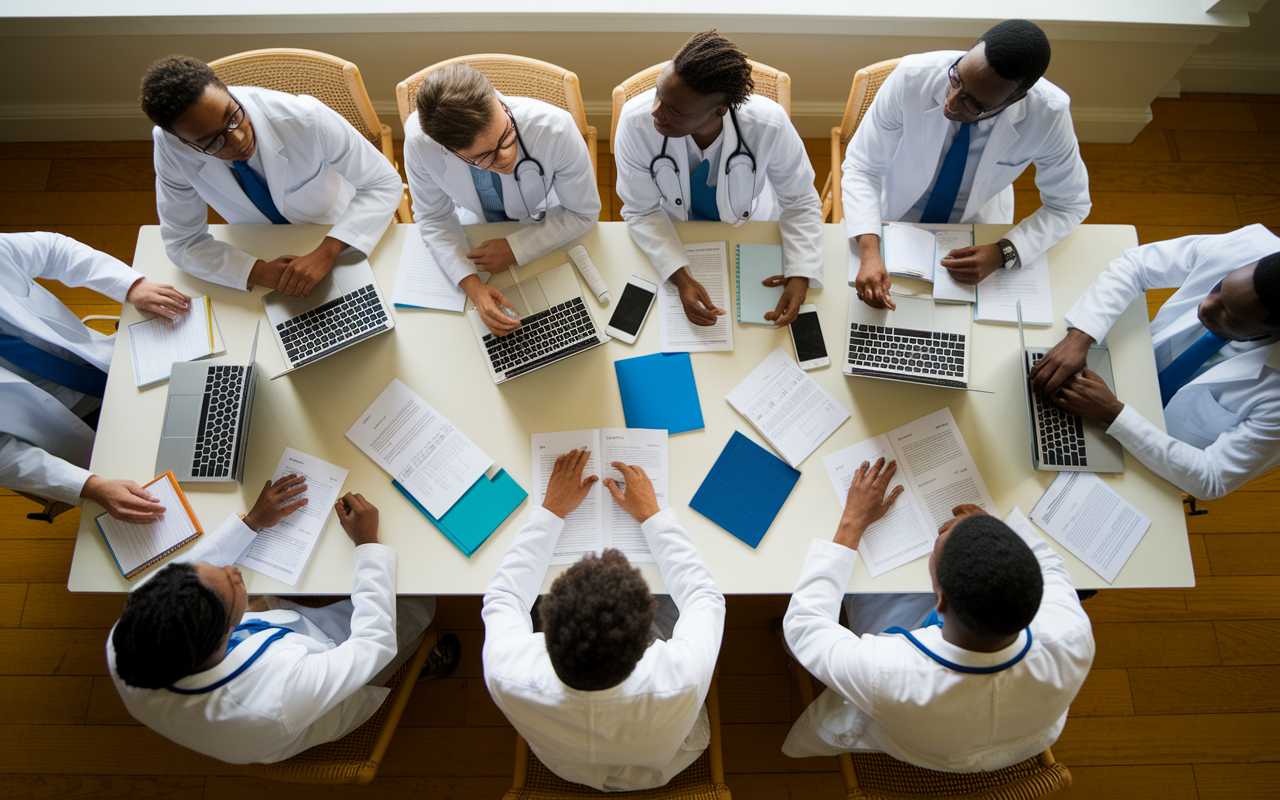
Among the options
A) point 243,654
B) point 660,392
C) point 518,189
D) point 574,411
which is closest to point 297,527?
point 243,654

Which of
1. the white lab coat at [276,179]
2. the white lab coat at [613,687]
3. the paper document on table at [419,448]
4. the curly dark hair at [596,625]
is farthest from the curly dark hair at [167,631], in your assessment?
Result: the white lab coat at [276,179]

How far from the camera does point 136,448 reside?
161 centimetres

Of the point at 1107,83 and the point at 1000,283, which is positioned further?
the point at 1107,83

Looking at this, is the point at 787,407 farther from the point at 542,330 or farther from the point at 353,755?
the point at 353,755

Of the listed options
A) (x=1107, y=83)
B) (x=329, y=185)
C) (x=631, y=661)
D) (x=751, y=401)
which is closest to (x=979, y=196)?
(x=751, y=401)

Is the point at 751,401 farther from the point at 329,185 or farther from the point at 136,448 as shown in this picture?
the point at 136,448

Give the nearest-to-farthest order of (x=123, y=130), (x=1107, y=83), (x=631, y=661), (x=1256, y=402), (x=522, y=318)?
→ (x=631, y=661) → (x=1256, y=402) → (x=522, y=318) → (x=1107, y=83) → (x=123, y=130)

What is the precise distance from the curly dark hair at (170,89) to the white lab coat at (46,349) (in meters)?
0.47

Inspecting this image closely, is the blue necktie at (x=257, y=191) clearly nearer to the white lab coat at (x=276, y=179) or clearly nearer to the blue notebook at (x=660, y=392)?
the white lab coat at (x=276, y=179)

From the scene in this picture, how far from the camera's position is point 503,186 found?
5.87 ft

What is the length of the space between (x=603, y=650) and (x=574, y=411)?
611mm

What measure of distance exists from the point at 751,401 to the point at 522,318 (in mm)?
619

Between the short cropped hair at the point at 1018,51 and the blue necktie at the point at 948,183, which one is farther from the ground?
the short cropped hair at the point at 1018,51

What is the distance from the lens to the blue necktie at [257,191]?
175 centimetres
